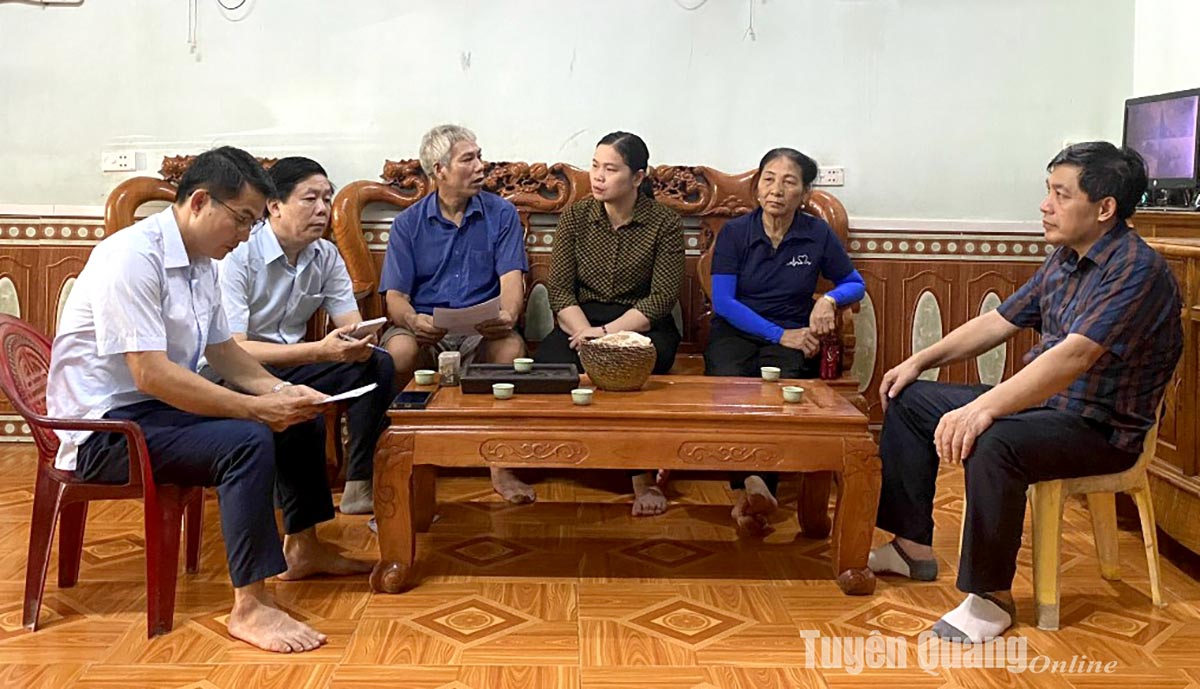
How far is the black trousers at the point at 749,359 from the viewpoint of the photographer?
3.80 m

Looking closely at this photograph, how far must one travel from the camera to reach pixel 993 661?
Answer: 257cm

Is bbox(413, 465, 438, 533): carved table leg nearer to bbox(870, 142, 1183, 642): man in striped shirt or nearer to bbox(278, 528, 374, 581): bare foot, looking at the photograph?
bbox(278, 528, 374, 581): bare foot

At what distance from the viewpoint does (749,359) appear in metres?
3.85

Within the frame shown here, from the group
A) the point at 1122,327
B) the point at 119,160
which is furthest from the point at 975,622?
the point at 119,160

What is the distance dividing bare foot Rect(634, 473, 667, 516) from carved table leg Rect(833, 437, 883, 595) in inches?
32.6

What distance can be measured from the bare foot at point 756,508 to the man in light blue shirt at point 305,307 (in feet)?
3.59

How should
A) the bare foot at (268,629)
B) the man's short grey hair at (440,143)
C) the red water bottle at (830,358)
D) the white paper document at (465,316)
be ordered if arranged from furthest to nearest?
the man's short grey hair at (440,143), the red water bottle at (830,358), the white paper document at (465,316), the bare foot at (268,629)

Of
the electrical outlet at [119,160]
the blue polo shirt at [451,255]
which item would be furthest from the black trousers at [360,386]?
the electrical outlet at [119,160]

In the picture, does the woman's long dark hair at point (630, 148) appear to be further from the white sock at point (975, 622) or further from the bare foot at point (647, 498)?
the white sock at point (975, 622)

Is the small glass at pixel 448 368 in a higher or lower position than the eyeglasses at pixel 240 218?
lower

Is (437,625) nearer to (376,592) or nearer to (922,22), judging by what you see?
(376,592)

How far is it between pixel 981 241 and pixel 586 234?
5.23ft

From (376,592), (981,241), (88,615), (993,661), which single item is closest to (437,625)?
(376,592)

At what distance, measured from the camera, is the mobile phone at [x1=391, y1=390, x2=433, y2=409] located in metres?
2.96
